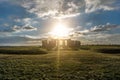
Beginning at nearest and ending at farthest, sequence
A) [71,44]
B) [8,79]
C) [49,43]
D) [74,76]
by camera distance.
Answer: [8,79], [74,76], [49,43], [71,44]

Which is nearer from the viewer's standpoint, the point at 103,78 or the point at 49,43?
the point at 103,78

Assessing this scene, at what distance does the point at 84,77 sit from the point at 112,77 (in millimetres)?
4154

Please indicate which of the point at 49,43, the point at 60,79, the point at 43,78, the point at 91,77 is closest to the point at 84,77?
the point at 91,77

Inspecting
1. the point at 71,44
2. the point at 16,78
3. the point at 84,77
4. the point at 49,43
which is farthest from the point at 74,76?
the point at 71,44

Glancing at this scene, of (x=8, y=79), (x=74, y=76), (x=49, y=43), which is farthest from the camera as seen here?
(x=49, y=43)

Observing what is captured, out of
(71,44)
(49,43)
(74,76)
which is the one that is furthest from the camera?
(71,44)

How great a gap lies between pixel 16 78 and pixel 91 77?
11.2 metres

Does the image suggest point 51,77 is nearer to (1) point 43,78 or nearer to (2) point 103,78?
(1) point 43,78

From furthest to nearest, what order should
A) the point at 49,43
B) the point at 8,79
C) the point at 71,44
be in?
the point at 71,44 → the point at 49,43 → the point at 8,79

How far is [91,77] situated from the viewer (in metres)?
30.8

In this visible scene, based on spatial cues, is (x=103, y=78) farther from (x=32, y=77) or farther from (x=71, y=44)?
(x=71, y=44)

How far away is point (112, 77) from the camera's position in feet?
100.0

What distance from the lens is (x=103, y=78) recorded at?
29.9m

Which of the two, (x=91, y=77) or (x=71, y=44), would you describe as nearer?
(x=91, y=77)
